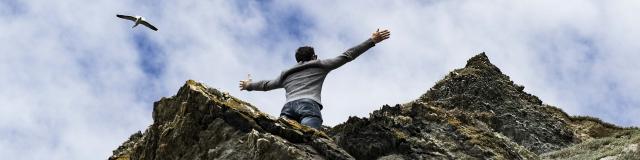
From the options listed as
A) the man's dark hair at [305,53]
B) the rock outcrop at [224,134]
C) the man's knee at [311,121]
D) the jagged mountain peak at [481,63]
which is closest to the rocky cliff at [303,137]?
the rock outcrop at [224,134]

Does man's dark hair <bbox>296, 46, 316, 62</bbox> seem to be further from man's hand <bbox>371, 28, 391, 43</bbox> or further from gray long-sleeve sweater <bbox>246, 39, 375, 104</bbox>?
man's hand <bbox>371, 28, 391, 43</bbox>

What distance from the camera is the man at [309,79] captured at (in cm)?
1134

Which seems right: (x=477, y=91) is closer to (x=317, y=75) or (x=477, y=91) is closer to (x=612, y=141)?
(x=612, y=141)

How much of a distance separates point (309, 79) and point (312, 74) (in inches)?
3.5

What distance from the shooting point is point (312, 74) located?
38.5 feet

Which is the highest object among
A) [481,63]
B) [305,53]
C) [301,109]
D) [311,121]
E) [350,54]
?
[481,63]

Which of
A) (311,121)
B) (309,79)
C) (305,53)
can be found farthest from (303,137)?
(305,53)

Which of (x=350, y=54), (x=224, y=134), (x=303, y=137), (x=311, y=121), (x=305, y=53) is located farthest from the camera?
(x=305, y=53)

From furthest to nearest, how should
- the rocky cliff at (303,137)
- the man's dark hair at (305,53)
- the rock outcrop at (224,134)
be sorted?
the man's dark hair at (305,53)
the rocky cliff at (303,137)
the rock outcrop at (224,134)

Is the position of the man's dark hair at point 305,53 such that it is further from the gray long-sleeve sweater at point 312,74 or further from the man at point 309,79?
the gray long-sleeve sweater at point 312,74

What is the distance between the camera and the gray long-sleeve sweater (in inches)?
456

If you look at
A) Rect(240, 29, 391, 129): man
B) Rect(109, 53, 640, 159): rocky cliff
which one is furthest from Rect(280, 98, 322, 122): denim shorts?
Rect(109, 53, 640, 159): rocky cliff

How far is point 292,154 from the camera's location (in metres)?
9.45

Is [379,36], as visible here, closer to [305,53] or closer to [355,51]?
[355,51]
